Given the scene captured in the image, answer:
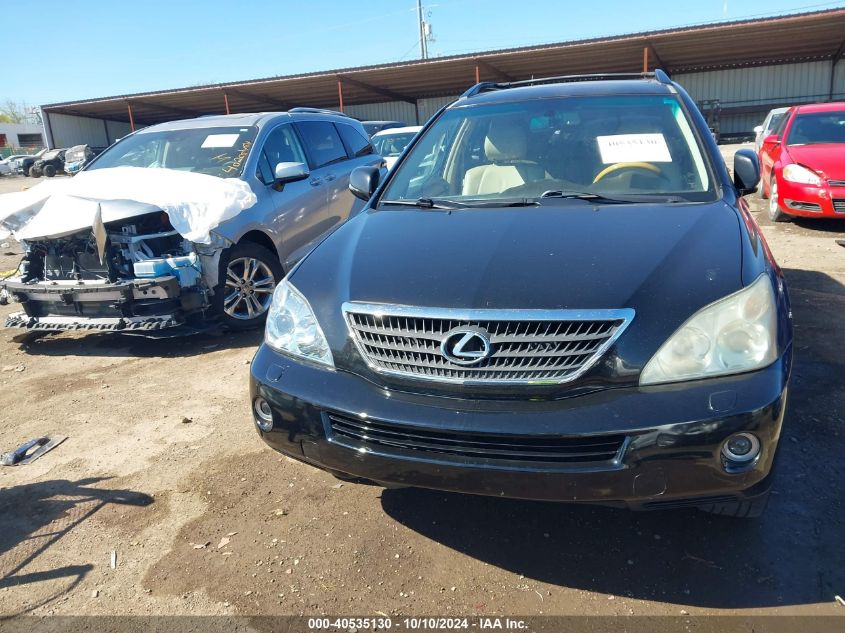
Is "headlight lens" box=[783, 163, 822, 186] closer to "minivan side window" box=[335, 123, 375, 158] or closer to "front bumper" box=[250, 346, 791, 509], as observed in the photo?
"minivan side window" box=[335, 123, 375, 158]

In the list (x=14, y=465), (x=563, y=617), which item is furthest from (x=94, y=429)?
(x=563, y=617)

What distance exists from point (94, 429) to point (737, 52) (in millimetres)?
30860

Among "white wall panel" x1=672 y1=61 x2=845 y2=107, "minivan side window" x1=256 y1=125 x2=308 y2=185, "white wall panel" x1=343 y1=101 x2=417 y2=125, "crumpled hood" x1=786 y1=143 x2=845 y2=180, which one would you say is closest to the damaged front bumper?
"minivan side window" x1=256 y1=125 x2=308 y2=185

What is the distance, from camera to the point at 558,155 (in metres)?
3.37

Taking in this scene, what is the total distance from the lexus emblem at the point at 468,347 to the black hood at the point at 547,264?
0.10m

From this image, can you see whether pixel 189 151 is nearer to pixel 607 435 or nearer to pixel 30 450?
pixel 30 450

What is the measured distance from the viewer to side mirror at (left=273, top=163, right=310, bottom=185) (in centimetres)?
555

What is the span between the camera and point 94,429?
3.75 meters

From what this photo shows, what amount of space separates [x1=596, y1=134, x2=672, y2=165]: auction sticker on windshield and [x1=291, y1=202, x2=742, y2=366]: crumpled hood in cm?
50

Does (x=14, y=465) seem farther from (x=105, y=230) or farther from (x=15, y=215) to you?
(x=15, y=215)

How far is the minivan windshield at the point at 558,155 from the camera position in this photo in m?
3.09

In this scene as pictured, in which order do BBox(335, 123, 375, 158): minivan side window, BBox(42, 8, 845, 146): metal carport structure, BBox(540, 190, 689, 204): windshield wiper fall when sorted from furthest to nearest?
BBox(42, 8, 845, 146): metal carport structure < BBox(335, 123, 375, 158): minivan side window < BBox(540, 190, 689, 204): windshield wiper

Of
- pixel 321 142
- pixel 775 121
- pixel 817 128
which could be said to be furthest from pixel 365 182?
pixel 775 121

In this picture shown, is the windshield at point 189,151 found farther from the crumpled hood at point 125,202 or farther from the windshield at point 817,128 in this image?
the windshield at point 817,128
